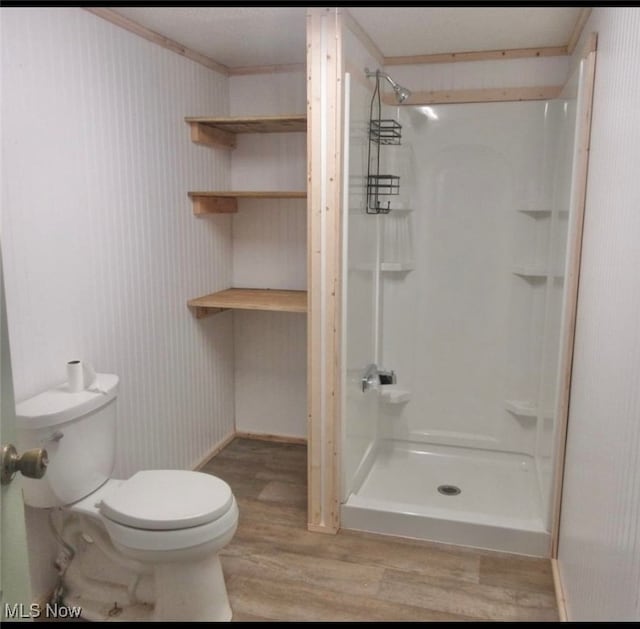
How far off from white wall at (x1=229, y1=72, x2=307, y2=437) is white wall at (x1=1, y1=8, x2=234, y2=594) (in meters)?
0.13

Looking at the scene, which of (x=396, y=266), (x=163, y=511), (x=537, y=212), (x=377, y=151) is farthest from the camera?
(x=396, y=266)

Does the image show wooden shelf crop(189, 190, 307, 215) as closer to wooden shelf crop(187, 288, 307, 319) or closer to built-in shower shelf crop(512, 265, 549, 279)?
wooden shelf crop(187, 288, 307, 319)

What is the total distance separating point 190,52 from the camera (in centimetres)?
301

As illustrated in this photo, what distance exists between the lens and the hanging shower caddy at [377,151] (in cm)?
290

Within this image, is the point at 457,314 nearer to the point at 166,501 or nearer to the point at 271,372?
the point at 271,372

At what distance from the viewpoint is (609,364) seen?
5.43ft

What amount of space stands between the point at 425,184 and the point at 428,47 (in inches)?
27.7

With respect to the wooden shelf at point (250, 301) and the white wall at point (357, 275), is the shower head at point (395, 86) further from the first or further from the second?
the wooden shelf at point (250, 301)

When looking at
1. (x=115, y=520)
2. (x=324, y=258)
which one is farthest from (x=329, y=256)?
(x=115, y=520)

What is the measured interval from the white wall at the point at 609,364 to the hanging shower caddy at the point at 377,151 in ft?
3.27

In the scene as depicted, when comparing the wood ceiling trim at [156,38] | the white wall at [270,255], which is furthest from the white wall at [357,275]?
the wood ceiling trim at [156,38]

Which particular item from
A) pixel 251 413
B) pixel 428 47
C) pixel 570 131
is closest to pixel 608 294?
pixel 570 131

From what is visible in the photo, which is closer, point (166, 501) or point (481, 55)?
point (166, 501)

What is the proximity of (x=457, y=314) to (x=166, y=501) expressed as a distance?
6.53 feet
